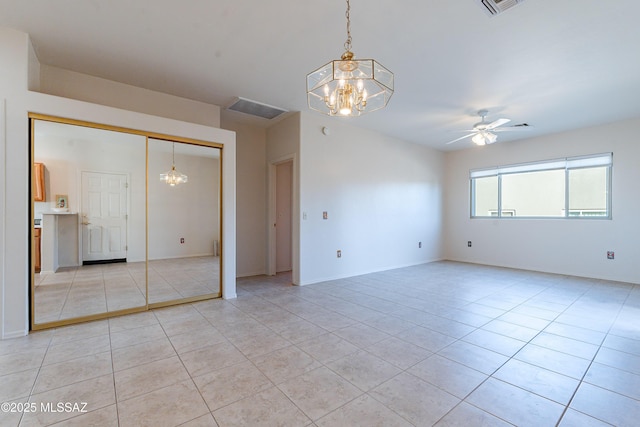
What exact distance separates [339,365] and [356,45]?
2.94 meters

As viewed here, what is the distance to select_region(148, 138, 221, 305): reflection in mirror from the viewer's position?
144 inches

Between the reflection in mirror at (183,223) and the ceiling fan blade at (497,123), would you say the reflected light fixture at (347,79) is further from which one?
the ceiling fan blade at (497,123)

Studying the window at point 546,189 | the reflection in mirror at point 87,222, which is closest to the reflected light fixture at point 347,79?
the reflection in mirror at point 87,222

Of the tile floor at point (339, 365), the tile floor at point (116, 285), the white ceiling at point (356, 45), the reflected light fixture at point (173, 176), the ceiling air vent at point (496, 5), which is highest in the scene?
the white ceiling at point (356, 45)

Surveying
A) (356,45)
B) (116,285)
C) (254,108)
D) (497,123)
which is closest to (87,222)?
(116,285)

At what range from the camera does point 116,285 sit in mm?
3430

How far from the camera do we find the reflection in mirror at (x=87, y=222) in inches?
114

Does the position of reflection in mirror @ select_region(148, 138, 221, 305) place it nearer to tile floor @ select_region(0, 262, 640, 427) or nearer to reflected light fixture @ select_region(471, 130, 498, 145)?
tile floor @ select_region(0, 262, 640, 427)

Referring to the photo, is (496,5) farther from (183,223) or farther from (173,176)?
(183,223)

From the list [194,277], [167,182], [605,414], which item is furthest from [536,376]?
[167,182]

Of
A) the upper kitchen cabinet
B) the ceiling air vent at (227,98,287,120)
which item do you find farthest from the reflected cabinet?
the ceiling air vent at (227,98,287,120)

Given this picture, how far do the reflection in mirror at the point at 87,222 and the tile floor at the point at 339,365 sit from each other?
1.09 feet

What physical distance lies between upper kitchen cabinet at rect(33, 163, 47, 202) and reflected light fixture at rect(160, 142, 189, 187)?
3.70ft

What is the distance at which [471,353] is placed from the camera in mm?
2398
